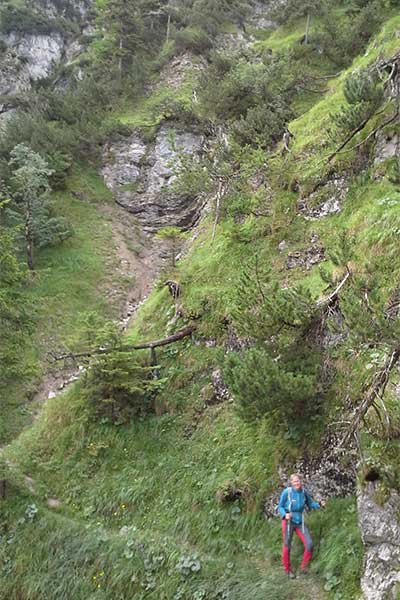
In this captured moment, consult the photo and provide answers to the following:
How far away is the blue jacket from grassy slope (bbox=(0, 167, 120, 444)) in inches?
350

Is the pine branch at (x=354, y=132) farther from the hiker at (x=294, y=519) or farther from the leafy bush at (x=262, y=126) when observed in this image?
the hiker at (x=294, y=519)

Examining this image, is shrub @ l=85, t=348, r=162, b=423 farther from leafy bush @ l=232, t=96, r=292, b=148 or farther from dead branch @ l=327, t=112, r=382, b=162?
leafy bush @ l=232, t=96, r=292, b=148

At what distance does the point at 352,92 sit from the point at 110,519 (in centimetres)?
1146

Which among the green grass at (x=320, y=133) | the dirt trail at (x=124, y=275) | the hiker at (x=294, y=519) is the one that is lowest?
the dirt trail at (x=124, y=275)

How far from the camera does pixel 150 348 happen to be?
1211 centimetres

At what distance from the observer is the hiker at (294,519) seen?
6.80m

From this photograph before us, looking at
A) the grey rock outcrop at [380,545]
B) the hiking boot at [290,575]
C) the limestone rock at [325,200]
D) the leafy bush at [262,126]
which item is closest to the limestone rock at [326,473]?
the grey rock outcrop at [380,545]

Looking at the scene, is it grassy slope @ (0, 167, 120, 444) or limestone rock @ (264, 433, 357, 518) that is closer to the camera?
limestone rock @ (264, 433, 357, 518)

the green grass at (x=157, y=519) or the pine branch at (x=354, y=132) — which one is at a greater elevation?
the pine branch at (x=354, y=132)

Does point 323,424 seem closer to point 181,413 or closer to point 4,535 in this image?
point 181,413

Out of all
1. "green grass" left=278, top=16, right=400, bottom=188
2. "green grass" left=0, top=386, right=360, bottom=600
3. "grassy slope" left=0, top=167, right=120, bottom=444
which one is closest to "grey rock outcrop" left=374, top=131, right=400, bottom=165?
"green grass" left=278, top=16, right=400, bottom=188

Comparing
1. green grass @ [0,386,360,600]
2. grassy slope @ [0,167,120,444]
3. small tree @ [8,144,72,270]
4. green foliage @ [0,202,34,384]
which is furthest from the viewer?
small tree @ [8,144,72,270]

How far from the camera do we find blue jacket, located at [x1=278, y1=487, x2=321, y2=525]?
6.84 metres

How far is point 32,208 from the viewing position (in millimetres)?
20797
